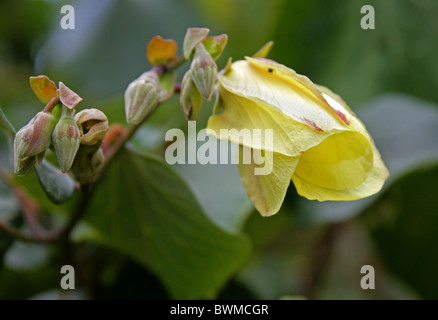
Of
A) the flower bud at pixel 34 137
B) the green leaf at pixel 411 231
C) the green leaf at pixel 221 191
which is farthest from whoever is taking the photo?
the green leaf at pixel 411 231

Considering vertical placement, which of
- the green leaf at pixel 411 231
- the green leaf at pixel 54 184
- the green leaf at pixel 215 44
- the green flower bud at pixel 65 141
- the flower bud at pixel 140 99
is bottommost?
the green leaf at pixel 411 231

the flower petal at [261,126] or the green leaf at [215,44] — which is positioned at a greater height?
the green leaf at [215,44]

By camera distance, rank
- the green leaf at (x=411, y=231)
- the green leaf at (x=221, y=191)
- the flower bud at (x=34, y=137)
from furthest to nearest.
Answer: the green leaf at (x=411, y=231)
the green leaf at (x=221, y=191)
the flower bud at (x=34, y=137)

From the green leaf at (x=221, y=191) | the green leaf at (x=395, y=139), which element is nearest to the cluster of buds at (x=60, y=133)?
the green leaf at (x=221, y=191)

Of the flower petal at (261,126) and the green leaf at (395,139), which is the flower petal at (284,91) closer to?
the flower petal at (261,126)

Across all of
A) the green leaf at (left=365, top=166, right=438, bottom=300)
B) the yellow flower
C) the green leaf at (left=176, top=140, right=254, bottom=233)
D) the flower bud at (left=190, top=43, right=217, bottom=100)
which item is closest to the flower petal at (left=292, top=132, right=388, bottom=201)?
the yellow flower

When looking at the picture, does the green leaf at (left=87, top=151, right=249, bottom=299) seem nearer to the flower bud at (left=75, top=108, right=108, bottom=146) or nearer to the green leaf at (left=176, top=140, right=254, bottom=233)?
the green leaf at (left=176, top=140, right=254, bottom=233)
